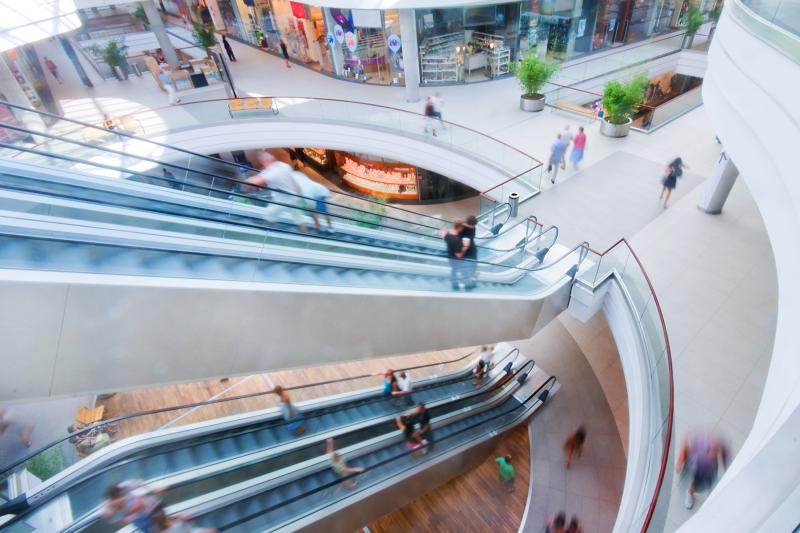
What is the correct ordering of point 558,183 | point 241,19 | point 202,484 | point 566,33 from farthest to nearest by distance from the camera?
point 241,19 < point 566,33 < point 558,183 < point 202,484

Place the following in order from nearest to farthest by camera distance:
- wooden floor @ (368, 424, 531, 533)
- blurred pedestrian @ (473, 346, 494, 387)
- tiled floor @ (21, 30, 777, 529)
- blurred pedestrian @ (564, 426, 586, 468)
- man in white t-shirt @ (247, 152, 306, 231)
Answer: man in white t-shirt @ (247, 152, 306, 231) < tiled floor @ (21, 30, 777, 529) < wooden floor @ (368, 424, 531, 533) < blurred pedestrian @ (564, 426, 586, 468) < blurred pedestrian @ (473, 346, 494, 387)

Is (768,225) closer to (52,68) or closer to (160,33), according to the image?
(160,33)

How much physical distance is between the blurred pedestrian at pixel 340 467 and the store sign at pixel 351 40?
49.2ft

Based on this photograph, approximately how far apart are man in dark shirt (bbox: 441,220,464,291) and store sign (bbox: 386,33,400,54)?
11.6m

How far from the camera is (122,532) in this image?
3.85m

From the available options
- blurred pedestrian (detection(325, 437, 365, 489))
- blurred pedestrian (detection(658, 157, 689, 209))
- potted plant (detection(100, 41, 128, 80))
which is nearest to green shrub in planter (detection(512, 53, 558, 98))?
blurred pedestrian (detection(658, 157, 689, 209))

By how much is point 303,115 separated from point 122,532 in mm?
12018

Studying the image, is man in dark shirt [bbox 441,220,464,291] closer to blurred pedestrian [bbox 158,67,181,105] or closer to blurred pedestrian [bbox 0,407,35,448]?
blurred pedestrian [bbox 0,407,35,448]

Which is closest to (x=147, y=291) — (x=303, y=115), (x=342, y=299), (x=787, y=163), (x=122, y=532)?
(x=342, y=299)

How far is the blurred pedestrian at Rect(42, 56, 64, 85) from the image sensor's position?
1794 cm

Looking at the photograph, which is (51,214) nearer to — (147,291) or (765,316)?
(147,291)

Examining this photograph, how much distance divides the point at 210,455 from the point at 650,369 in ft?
18.6

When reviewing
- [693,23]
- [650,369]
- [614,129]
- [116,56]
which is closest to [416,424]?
[650,369]

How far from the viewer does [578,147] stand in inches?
392
